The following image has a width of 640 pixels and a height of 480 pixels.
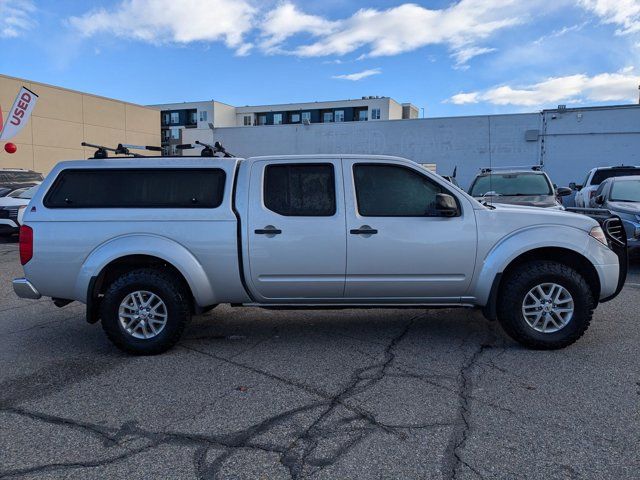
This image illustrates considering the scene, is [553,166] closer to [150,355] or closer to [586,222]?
[586,222]

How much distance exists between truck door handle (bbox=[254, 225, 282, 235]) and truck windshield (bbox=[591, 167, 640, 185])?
11.2 meters

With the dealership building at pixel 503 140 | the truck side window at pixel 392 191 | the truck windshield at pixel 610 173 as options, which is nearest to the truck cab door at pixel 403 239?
the truck side window at pixel 392 191

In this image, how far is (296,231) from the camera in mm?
4703

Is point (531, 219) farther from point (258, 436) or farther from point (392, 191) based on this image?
point (258, 436)

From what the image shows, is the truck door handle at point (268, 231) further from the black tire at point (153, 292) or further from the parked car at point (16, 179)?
the parked car at point (16, 179)

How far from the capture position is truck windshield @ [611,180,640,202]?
970 centimetres

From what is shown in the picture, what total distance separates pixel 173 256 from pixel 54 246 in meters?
1.13

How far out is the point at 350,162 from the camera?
Answer: 16.1 ft

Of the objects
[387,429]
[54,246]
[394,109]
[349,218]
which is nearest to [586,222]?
[349,218]

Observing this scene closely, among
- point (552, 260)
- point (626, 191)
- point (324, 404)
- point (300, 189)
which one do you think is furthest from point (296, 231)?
point (626, 191)

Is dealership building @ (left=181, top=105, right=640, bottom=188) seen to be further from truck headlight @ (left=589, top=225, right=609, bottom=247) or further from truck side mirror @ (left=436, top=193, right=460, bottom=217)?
truck side mirror @ (left=436, top=193, right=460, bottom=217)

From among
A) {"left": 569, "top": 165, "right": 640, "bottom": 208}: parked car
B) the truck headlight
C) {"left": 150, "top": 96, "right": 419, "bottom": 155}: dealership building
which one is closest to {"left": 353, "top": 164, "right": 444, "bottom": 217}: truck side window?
the truck headlight

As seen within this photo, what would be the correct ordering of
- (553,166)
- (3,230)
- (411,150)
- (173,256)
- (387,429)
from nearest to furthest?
(387,429) < (173,256) < (3,230) < (553,166) < (411,150)

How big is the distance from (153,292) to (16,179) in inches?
533
